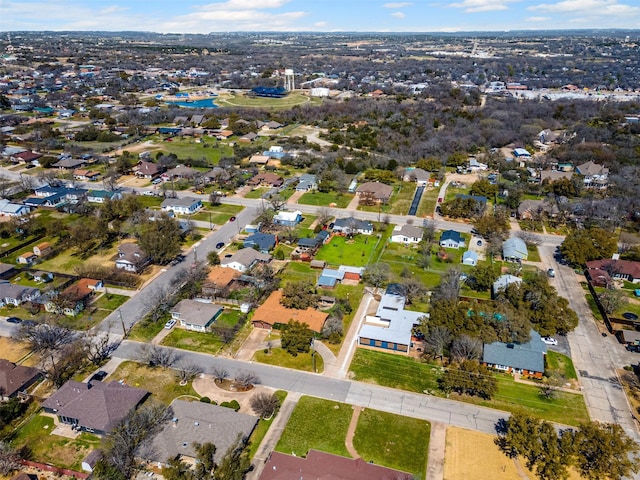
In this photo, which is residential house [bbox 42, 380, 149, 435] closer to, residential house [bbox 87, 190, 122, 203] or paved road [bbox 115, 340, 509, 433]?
paved road [bbox 115, 340, 509, 433]

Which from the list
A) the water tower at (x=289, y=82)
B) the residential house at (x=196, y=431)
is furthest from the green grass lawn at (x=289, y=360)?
the water tower at (x=289, y=82)

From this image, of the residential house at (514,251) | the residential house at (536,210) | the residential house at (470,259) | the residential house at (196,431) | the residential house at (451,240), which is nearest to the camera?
the residential house at (196,431)

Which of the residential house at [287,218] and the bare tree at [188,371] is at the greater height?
the residential house at [287,218]

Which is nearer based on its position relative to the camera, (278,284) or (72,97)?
(278,284)

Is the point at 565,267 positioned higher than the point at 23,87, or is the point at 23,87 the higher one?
the point at 23,87

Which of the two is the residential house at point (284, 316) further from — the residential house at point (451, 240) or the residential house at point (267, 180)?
the residential house at point (267, 180)

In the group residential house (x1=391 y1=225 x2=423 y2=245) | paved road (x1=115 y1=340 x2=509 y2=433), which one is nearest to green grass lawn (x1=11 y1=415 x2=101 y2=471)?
paved road (x1=115 y1=340 x2=509 y2=433)

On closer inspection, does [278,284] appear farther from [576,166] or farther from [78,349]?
[576,166]

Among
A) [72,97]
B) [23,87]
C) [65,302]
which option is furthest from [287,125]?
[23,87]
